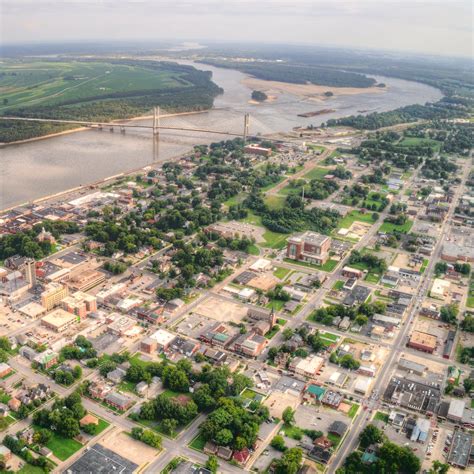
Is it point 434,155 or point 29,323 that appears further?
point 434,155

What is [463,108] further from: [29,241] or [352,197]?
[29,241]

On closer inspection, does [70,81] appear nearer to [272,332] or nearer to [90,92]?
[90,92]

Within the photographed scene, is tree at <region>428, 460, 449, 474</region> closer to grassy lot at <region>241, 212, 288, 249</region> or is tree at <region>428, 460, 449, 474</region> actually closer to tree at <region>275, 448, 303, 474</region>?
tree at <region>275, 448, 303, 474</region>

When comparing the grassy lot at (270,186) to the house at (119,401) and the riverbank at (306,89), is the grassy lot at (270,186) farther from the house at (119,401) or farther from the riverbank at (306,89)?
the riverbank at (306,89)

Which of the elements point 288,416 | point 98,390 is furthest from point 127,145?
point 288,416

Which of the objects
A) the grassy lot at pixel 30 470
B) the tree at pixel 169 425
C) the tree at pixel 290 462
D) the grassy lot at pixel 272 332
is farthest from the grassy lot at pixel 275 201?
the grassy lot at pixel 30 470

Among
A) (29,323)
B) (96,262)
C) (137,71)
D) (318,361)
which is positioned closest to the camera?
(318,361)

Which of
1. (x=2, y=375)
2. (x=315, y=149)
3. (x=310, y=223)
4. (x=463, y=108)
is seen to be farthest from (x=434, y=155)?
(x=2, y=375)

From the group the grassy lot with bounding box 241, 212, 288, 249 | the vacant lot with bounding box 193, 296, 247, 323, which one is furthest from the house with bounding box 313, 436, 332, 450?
the grassy lot with bounding box 241, 212, 288, 249
